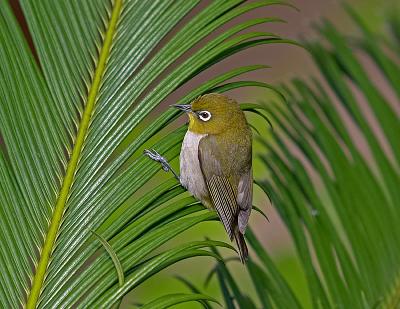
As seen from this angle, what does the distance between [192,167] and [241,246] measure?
6.6 inches

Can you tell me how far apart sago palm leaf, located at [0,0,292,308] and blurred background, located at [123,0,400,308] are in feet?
4.92

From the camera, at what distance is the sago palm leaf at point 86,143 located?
0.87 meters

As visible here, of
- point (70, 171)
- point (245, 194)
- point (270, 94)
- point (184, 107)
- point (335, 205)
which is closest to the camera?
point (70, 171)

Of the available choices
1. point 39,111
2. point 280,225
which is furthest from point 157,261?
point 280,225

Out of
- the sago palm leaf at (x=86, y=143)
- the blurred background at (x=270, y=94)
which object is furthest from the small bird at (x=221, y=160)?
the blurred background at (x=270, y=94)

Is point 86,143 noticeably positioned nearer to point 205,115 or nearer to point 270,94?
point 205,115

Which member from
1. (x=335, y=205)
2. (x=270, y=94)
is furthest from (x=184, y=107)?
(x=270, y=94)

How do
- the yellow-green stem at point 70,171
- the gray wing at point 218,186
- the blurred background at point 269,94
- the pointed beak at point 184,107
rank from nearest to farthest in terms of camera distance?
the yellow-green stem at point 70,171 → the pointed beak at point 184,107 → the gray wing at point 218,186 → the blurred background at point 269,94

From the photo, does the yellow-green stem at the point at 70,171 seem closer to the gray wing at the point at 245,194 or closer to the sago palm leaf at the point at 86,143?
the sago palm leaf at the point at 86,143

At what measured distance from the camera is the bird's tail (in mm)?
1128

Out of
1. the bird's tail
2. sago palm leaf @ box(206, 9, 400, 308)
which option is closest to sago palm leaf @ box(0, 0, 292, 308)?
the bird's tail

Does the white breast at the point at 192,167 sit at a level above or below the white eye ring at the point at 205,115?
below

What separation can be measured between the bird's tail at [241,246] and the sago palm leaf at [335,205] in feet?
0.21

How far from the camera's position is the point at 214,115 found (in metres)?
1.22
